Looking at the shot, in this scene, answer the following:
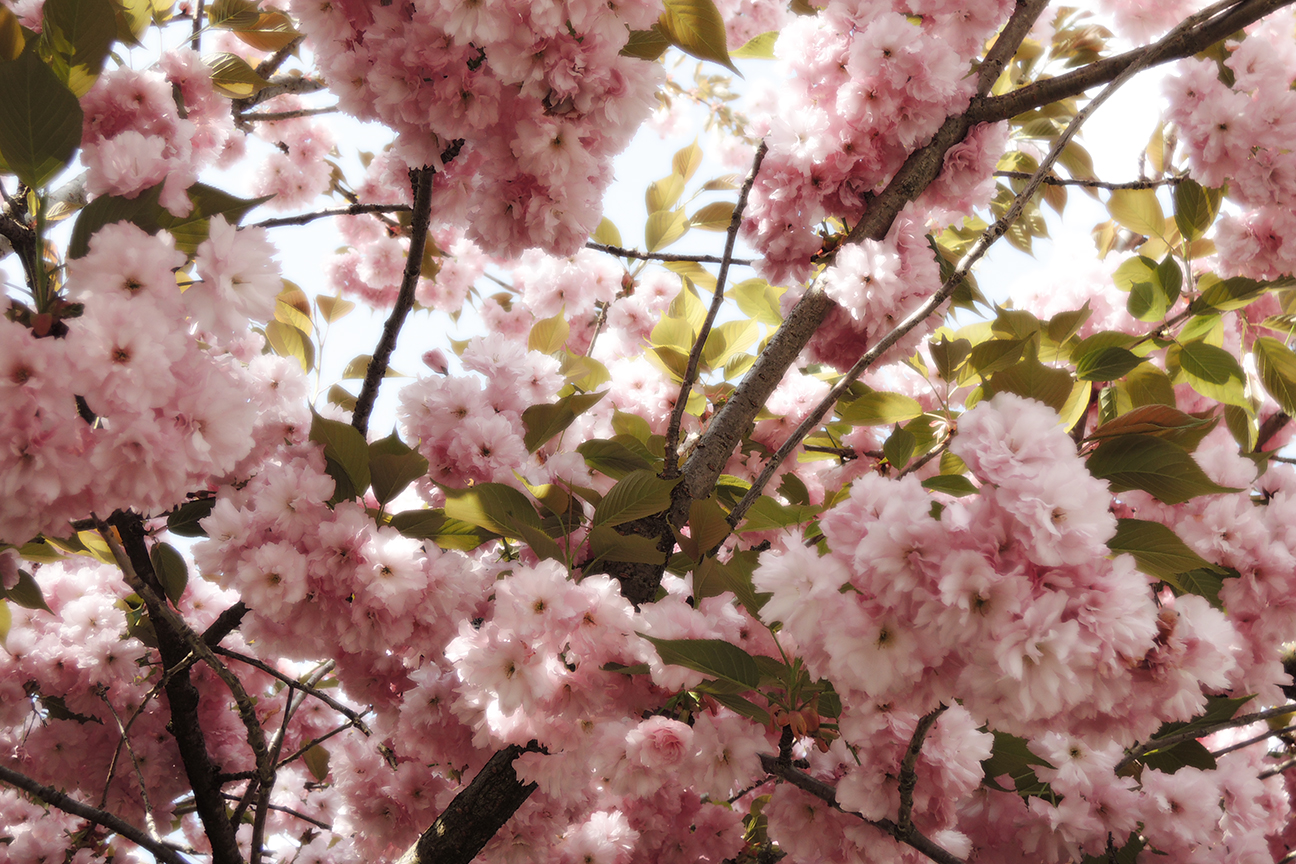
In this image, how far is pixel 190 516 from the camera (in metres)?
1.70

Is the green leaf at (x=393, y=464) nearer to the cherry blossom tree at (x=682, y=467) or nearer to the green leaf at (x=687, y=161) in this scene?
the cherry blossom tree at (x=682, y=467)

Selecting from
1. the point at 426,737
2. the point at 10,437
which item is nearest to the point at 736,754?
the point at 426,737

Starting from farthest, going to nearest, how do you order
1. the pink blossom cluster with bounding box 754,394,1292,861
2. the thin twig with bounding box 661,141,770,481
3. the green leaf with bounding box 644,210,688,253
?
the green leaf with bounding box 644,210,688,253, the thin twig with bounding box 661,141,770,481, the pink blossom cluster with bounding box 754,394,1292,861

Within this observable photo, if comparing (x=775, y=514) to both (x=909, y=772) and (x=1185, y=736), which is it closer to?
(x=909, y=772)

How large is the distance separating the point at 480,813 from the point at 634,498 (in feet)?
2.71

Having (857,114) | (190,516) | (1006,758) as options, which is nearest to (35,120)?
(190,516)

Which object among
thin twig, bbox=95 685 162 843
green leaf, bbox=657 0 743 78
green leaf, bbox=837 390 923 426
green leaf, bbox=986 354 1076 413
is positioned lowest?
thin twig, bbox=95 685 162 843

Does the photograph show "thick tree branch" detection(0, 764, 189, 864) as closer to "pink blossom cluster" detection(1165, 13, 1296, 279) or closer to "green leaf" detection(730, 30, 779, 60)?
"green leaf" detection(730, 30, 779, 60)

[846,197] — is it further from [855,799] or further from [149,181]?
[149,181]

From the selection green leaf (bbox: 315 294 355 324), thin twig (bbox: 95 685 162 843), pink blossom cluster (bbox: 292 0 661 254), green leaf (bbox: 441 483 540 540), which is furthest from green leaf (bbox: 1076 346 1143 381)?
green leaf (bbox: 315 294 355 324)

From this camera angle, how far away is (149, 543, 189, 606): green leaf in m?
1.83

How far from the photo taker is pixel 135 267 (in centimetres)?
97

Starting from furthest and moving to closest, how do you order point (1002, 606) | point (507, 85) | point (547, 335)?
1. point (547, 335)
2. point (507, 85)
3. point (1002, 606)

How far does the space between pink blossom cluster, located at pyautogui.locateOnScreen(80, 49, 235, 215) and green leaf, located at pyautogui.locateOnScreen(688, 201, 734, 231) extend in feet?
4.68
